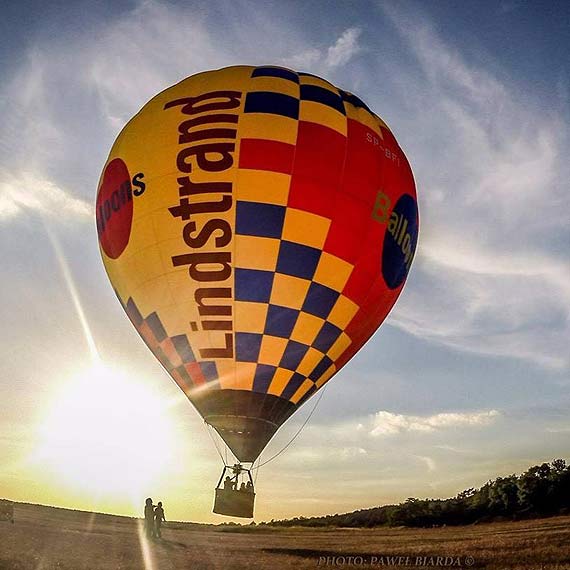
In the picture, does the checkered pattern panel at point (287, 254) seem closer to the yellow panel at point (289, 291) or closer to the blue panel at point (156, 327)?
the yellow panel at point (289, 291)

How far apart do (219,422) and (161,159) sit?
6939 mm

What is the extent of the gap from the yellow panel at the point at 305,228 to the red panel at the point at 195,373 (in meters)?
3.91

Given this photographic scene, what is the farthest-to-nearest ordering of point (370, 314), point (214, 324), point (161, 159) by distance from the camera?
point (370, 314), point (161, 159), point (214, 324)

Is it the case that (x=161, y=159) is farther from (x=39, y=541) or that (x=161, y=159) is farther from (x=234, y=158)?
(x=39, y=541)

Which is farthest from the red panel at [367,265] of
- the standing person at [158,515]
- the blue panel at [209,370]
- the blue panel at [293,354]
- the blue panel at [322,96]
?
the standing person at [158,515]

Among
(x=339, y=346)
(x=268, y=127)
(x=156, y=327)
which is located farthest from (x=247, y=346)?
(x=268, y=127)

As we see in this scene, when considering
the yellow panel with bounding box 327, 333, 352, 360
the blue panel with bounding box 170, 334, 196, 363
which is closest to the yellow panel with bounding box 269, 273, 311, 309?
the yellow panel with bounding box 327, 333, 352, 360

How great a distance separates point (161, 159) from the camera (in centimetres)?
1672

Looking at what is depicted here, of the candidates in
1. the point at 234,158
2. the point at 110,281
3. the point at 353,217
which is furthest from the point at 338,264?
the point at 110,281

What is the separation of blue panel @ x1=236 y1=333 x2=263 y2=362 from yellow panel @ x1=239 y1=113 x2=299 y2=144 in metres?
5.01

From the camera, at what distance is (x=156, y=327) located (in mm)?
16844

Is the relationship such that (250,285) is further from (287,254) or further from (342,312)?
(342,312)

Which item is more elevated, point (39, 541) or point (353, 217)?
point (353, 217)

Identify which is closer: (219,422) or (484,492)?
(219,422)
